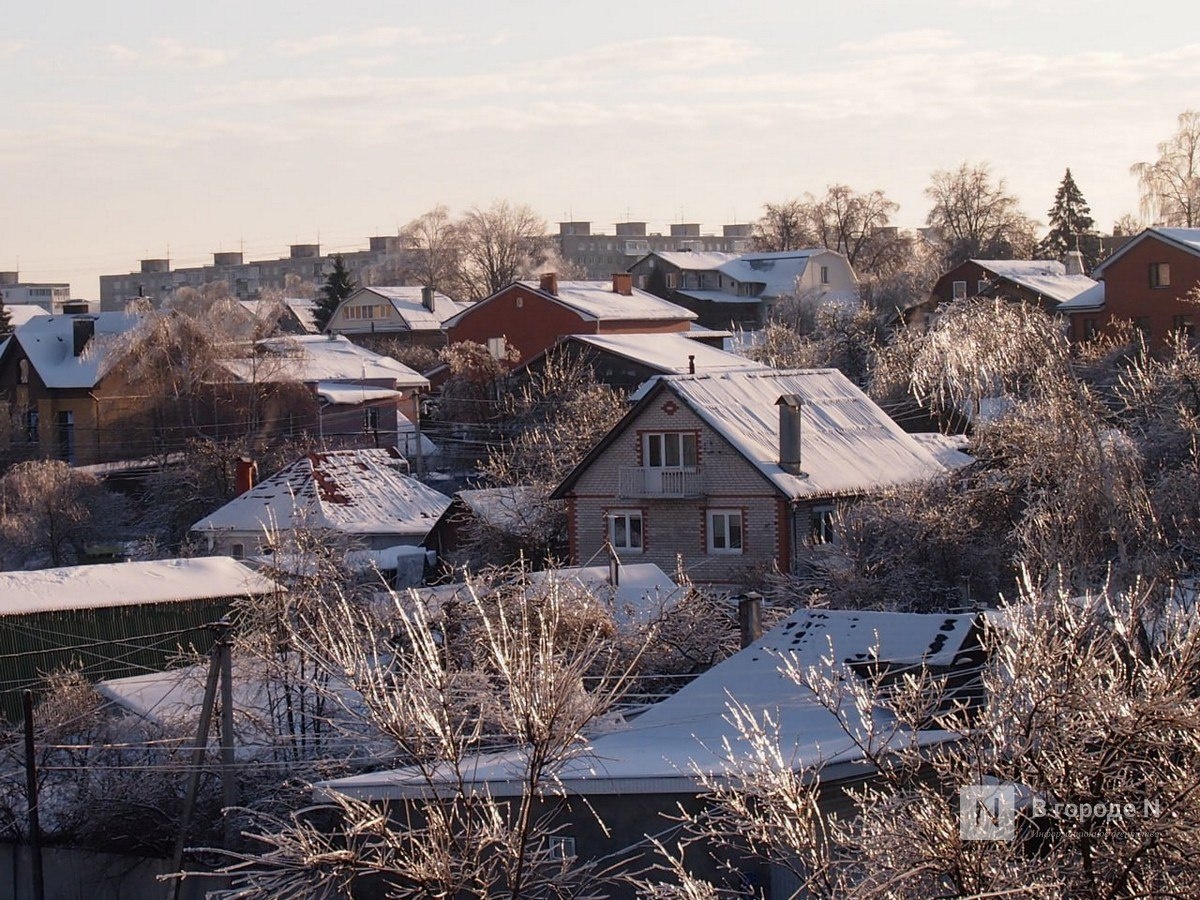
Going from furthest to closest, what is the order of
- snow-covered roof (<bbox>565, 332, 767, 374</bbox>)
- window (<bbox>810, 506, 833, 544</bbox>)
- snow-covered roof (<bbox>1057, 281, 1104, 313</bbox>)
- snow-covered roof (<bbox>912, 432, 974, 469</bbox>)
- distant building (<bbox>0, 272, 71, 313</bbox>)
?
distant building (<bbox>0, 272, 71, 313</bbox>) → snow-covered roof (<bbox>1057, 281, 1104, 313</bbox>) → snow-covered roof (<bbox>565, 332, 767, 374</bbox>) → snow-covered roof (<bbox>912, 432, 974, 469</bbox>) → window (<bbox>810, 506, 833, 544</bbox>)

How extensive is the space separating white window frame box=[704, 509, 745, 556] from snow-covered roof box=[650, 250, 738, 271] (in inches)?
2063

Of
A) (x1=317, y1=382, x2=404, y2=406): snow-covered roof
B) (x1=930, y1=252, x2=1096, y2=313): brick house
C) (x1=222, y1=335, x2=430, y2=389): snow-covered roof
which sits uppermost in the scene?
(x1=930, y1=252, x2=1096, y2=313): brick house

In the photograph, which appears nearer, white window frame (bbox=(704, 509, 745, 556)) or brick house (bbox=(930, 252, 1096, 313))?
white window frame (bbox=(704, 509, 745, 556))

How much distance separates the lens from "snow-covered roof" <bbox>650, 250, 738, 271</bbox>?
271 ft

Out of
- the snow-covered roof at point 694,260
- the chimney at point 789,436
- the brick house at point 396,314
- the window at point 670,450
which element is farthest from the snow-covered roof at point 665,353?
the snow-covered roof at point 694,260

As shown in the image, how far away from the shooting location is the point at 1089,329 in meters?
49.9

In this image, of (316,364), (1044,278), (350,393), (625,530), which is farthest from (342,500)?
(1044,278)

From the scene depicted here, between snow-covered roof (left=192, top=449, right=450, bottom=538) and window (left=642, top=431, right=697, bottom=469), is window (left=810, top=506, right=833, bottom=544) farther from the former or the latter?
snow-covered roof (left=192, top=449, right=450, bottom=538)

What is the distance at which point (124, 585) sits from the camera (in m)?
26.3

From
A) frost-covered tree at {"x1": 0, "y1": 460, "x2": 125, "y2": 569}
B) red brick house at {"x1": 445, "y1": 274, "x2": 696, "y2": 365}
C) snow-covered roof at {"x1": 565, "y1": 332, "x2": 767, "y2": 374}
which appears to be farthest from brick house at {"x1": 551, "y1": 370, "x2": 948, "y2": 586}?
red brick house at {"x1": 445, "y1": 274, "x2": 696, "y2": 365}

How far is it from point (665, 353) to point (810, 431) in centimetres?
1815

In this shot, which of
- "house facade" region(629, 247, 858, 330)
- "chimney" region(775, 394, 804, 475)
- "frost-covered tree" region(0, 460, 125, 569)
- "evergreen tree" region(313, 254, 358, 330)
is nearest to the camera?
"chimney" region(775, 394, 804, 475)

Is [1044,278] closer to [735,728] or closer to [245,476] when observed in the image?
[245,476]

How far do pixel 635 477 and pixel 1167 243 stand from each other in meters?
22.7
